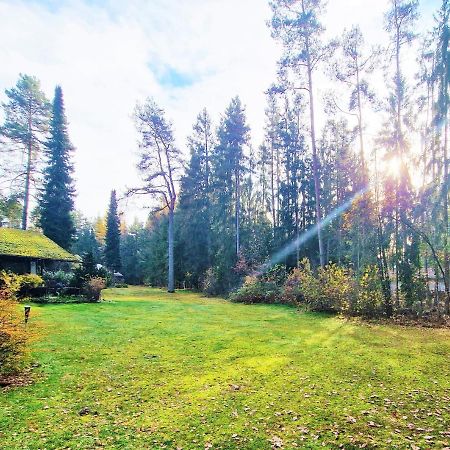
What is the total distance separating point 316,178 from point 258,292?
273 inches

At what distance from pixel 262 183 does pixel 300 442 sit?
26065mm

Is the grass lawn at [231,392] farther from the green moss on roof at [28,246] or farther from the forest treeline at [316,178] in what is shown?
the green moss on roof at [28,246]

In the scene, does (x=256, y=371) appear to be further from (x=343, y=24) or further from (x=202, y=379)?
(x=343, y=24)

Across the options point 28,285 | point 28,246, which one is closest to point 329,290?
point 28,285

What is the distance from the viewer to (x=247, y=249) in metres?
24.3

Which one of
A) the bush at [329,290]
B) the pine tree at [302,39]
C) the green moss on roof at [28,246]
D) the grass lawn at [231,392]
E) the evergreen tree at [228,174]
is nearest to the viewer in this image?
the grass lawn at [231,392]

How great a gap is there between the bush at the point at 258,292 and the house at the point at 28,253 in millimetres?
11213

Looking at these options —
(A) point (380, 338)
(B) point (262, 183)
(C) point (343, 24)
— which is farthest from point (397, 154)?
(B) point (262, 183)

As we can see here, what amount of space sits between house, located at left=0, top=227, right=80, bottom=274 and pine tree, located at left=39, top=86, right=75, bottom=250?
21.4 ft

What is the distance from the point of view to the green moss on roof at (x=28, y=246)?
17484mm

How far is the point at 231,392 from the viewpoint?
474 cm

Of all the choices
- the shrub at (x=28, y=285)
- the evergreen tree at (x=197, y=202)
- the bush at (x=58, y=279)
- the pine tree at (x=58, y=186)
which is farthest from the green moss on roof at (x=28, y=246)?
the evergreen tree at (x=197, y=202)

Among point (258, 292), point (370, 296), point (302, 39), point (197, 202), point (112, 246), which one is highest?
point (302, 39)

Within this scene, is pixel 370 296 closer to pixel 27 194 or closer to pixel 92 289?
pixel 92 289
